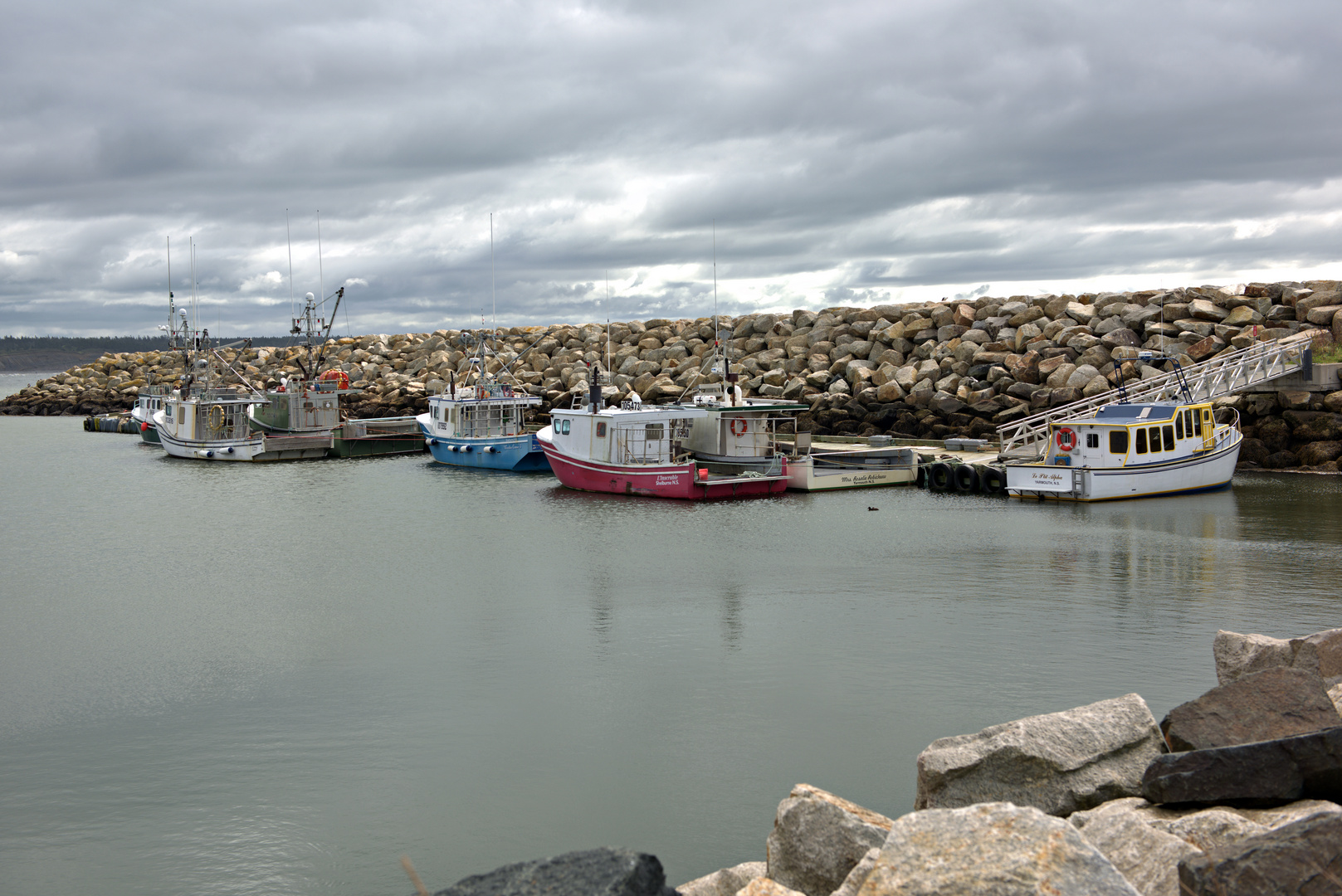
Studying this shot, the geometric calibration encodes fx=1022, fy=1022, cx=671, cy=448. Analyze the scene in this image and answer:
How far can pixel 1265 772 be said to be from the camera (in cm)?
687

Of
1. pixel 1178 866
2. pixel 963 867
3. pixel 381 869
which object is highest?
pixel 963 867

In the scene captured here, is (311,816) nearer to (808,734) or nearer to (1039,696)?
(808,734)

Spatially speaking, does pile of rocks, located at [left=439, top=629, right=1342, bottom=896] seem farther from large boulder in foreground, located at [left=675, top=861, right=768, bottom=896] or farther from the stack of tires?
A: the stack of tires

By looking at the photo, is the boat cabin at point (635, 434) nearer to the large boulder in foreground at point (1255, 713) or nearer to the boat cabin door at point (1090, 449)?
the boat cabin door at point (1090, 449)

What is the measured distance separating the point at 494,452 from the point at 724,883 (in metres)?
34.6

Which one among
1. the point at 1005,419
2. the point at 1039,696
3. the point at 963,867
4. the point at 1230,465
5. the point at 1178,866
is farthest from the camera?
the point at 1005,419

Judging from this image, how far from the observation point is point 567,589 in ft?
63.6

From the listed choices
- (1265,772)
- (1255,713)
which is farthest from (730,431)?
(1265,772)

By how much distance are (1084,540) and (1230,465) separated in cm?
951

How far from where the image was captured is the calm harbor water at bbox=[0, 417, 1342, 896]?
32.0 feet

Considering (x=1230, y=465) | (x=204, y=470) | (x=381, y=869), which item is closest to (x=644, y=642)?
(x=381, y=869)

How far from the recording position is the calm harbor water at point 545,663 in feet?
32.0

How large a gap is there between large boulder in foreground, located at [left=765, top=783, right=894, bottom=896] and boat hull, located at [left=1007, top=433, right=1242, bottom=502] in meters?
23.3

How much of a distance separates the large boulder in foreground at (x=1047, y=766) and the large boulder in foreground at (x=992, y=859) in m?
2.60
